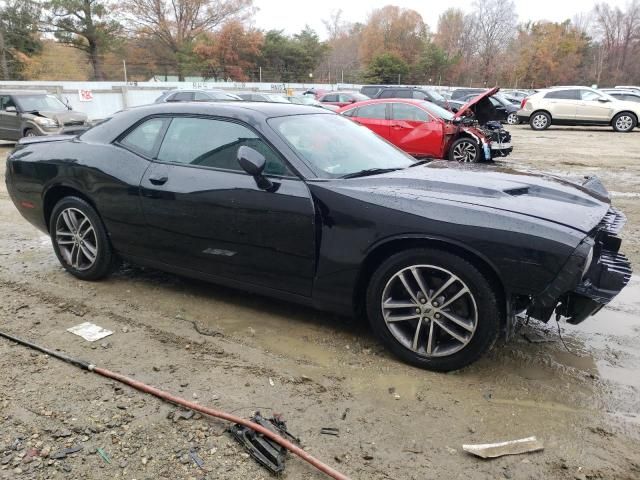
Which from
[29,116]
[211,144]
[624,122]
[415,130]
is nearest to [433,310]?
[211,144]

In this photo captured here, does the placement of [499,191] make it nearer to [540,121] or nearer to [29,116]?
[29,116]

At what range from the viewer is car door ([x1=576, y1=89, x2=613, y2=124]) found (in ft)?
63.5

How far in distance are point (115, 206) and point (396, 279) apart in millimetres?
2352

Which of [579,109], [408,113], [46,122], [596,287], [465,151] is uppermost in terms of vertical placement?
[408,113]

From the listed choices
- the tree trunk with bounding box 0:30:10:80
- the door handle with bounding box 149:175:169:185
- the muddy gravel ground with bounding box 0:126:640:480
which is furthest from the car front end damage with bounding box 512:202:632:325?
the tree trunk with bounding box 0:30:10:80

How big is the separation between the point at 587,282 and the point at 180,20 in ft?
194

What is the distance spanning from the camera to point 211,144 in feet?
12.2

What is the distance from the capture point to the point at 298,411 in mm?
2660

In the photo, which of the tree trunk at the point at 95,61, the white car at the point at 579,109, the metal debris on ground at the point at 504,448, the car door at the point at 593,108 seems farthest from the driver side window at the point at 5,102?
the tree trunk at the point at 95,61

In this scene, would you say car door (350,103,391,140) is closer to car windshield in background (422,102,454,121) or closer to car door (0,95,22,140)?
car windshield in background (422,102,454,121)

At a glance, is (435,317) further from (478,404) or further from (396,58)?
(396,58)

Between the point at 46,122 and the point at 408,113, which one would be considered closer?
the point at 408,113

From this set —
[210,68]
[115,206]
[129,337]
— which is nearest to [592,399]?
[129,337]

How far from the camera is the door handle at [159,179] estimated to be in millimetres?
3777
